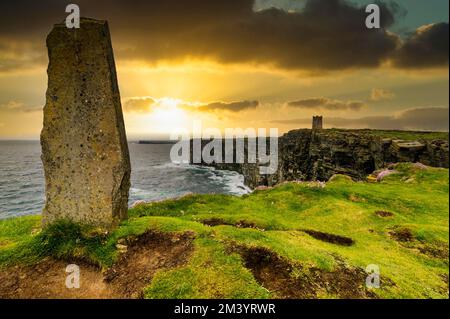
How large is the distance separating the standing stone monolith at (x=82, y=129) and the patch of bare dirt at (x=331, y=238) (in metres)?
8.99

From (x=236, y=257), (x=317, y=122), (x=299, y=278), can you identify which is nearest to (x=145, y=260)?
(x=236, y=257)

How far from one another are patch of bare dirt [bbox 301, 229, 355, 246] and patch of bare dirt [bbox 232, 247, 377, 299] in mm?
4007

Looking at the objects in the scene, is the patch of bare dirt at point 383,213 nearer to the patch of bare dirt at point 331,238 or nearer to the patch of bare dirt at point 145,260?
the patch of bare dirt at point 331,238

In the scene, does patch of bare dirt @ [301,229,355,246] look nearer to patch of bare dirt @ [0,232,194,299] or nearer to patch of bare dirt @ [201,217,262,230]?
patch of bare dirt @ [201,217,262,230]

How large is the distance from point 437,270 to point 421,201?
1143cm

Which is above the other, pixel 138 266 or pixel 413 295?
pixel 138 266

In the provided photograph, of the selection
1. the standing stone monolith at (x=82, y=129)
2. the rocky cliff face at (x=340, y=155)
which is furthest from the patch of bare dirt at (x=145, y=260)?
the rocky cliff face at (x=340, y=155)

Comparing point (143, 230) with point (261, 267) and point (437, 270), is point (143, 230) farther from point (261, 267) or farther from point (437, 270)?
point (437, 270)

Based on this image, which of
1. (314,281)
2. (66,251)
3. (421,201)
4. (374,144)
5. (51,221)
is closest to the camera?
(314,281)

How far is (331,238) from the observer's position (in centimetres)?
1325

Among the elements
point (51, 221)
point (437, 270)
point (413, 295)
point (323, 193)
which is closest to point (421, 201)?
point (323, 193)

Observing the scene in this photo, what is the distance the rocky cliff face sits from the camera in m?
41.7

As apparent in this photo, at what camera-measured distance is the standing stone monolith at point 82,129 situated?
31.1ft

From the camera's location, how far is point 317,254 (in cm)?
935
